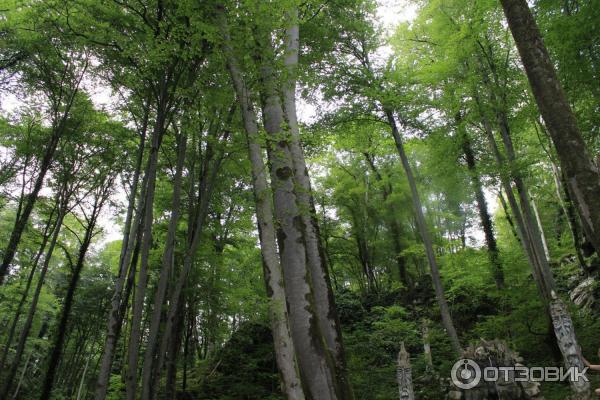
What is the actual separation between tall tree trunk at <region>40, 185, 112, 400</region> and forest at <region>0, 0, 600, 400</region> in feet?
0.22

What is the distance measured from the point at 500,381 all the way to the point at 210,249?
816cm

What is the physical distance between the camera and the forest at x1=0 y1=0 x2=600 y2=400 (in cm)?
458

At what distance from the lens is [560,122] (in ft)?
10.6

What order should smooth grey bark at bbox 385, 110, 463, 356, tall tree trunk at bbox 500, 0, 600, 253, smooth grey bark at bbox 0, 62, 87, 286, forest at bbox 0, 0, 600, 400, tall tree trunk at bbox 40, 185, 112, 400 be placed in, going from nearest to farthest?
tall tree trunk at bbox 500, 0, 600, 253
forest at bbox 0, 0, 600, 400
smooth grey bark at bbox 385, 110, 463, 356
smooth grey bark at bbox 0, 62, 87, 286
tall tree trunk at bbox 40, 185, 112, 400

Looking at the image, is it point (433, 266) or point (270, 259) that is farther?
point (433, 266)

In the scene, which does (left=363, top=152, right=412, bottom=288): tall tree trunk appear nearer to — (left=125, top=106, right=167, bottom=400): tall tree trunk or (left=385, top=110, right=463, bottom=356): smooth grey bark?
(left=385, top=110, right=463, bottom=356): smooth grey bark

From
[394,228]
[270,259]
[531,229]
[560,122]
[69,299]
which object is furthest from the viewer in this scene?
[394,228]

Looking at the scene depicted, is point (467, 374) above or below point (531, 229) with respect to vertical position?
below

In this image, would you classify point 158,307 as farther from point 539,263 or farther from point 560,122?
point 539,263

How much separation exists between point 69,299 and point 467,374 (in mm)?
10969

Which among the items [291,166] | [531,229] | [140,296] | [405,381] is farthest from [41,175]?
[531,229]

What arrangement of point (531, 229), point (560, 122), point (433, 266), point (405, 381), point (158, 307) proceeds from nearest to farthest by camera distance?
point (560, 122) < point (405, 381) < point (158, 307) < point (531, 229) < point (433, 266)

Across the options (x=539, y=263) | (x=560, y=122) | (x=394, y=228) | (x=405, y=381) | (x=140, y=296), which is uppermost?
(x=394, y=228)

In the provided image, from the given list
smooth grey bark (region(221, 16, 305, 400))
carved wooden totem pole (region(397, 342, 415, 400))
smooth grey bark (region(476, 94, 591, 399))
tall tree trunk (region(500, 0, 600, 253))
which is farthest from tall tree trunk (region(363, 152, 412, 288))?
tall tree trunk (region(500, 0, 600, 253))
